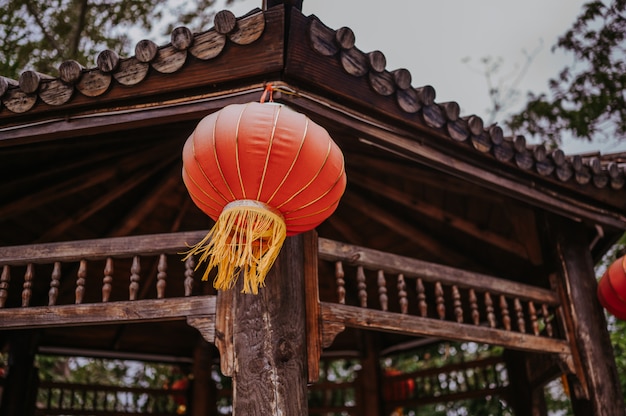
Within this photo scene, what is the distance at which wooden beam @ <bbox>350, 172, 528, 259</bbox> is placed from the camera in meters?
4.78

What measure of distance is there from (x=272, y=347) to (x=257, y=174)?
91 cm

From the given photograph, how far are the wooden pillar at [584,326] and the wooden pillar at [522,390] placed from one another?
3.42ft

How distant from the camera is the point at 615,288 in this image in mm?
4105

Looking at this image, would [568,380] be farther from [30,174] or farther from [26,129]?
[30,174]

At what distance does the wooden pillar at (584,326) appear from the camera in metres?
4.10

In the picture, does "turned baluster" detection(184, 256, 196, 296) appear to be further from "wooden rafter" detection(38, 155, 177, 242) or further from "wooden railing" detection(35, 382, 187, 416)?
"wooden railing" detection(35, 382, 187, 416)

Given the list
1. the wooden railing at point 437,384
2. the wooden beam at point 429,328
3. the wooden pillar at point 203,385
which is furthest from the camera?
the wooden pillar at point 203,385

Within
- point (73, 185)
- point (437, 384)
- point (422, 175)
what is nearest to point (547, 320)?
point (422, 175)

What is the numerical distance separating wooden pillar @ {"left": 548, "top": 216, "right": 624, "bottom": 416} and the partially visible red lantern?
166mm

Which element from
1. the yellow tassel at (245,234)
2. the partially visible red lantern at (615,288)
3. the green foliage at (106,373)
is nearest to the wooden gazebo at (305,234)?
the partially visible red lantern at (615,288)

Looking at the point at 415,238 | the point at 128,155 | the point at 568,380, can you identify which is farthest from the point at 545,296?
the point at 128,155

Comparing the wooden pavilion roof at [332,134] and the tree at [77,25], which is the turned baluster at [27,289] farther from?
the tree at [77,25]

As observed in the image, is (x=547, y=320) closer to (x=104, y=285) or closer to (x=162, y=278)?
(x=162, y=278)

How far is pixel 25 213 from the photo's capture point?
16.3 feet
